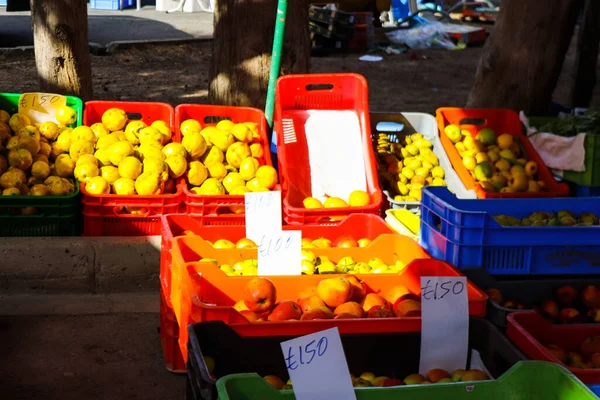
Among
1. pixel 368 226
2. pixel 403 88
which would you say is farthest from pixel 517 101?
pixel 403 88

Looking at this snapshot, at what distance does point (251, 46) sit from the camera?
6.61 metres

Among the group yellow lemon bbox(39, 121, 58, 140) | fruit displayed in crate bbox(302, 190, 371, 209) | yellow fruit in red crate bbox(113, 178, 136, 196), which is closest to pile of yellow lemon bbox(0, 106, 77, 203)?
yellow lemon bbox(39, 121, 58, 140)

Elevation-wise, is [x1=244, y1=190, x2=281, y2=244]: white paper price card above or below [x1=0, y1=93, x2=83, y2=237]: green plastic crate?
above

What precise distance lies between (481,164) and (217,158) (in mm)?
1852

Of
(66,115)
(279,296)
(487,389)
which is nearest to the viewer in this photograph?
(487,389)

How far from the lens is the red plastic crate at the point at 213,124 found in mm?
5359

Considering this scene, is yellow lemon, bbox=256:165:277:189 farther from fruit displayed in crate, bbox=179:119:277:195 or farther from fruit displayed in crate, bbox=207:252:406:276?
fruit displayed in crate, bbox=207:252:406:276

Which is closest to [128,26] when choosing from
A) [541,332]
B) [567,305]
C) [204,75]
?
[204,75]

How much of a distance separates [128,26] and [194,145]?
14.1 metres

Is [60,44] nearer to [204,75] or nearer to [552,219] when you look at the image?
[552,219]

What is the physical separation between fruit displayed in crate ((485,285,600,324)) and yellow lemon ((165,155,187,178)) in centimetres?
230

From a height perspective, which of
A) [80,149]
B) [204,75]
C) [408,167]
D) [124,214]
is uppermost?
[80,149]

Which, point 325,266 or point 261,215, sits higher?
point 261,215

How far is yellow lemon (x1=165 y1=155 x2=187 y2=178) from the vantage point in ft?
18.0
